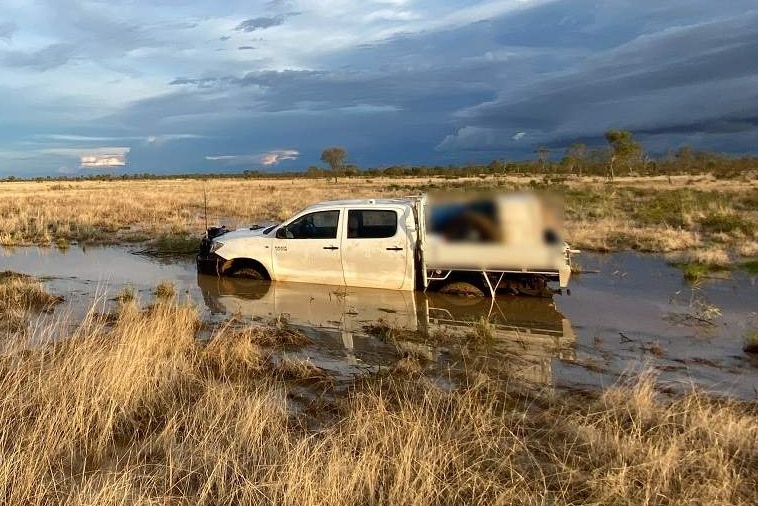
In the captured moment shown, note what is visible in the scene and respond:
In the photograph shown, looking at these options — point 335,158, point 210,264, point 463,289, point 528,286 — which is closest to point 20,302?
point 210,264

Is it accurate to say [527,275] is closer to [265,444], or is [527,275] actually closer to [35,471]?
[265,444]

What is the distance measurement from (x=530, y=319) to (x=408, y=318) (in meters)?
1.95

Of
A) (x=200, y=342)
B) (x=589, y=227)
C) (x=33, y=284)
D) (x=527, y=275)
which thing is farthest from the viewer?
(x=589, y=227)

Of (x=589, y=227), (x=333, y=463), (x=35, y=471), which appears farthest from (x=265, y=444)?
(x=589, y=227)

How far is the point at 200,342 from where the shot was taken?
23.7 ft

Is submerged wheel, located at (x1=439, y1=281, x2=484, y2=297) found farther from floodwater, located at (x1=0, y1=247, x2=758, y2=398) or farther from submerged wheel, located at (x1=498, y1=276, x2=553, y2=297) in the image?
submerged wheel, located at (x1=498, y1=276, x2=553, y2=297)

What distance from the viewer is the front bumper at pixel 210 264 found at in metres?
11.6

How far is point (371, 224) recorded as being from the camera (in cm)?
1033

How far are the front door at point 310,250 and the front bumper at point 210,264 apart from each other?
1313 mm

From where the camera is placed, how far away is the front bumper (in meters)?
11.6

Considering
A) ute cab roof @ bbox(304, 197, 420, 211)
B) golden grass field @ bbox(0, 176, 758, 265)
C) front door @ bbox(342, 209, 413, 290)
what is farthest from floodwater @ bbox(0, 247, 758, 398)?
golden grass field @ bbox(0, 176, 758, 265)

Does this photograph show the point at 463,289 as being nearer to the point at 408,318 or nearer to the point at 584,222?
the point at 408,318

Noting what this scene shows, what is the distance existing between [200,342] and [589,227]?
15.0 m

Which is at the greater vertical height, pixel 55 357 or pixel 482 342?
pixel 55 357
